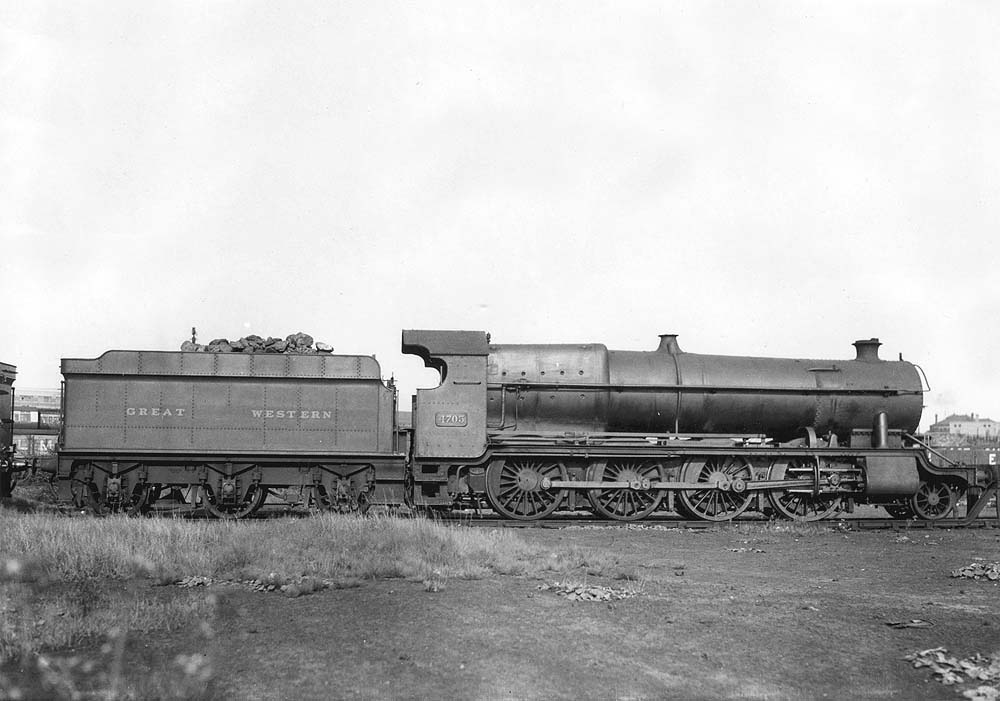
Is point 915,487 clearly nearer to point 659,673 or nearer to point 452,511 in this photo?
point 452,511

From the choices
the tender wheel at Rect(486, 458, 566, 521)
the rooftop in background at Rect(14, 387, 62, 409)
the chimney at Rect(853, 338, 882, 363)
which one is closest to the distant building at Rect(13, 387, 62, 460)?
the rooftop in background at Rect(14, 387, 62, 409)

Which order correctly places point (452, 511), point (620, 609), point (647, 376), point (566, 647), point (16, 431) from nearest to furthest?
point (566, 647) < point (620, 609) < point (647, 376) < point (452, 511) < point (16, 431)

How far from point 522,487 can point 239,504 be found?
16.5 ft

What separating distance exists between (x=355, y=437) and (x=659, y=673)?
31.1 feet

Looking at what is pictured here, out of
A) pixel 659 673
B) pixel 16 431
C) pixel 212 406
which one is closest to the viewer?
pixel 659 673

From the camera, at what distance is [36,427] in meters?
19.2

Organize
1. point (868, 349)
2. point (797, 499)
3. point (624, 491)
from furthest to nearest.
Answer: point (868, 349) → point (797, 499) → point (624, 491)

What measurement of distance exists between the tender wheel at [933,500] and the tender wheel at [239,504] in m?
12.5

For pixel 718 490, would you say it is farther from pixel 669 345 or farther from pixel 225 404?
pixel 225 404

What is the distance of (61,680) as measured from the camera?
559 centimetres

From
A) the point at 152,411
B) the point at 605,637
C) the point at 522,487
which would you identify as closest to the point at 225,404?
the point at 152,411

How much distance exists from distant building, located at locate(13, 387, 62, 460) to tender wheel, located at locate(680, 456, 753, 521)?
11288 mm

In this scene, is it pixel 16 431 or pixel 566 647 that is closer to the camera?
pixel 566 647

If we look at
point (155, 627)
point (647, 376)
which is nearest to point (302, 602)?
point (155, 627)
